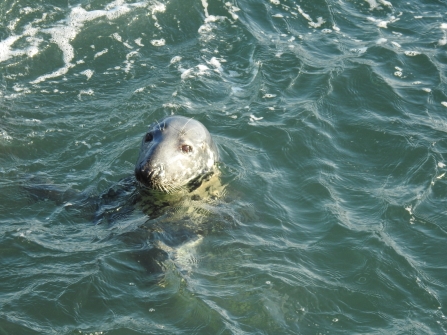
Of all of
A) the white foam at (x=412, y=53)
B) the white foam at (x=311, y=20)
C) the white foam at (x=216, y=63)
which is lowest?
the white foam at (x=412, y=53)

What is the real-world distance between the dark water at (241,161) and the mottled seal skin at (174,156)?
1.40 ft

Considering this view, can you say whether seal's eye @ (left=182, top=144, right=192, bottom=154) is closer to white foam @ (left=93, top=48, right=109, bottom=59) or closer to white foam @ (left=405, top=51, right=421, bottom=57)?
white foam @ (left=93, top=48, right=109, bottom=59)

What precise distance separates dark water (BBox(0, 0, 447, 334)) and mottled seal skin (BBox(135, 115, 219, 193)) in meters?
0.43

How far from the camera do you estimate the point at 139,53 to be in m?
12.5

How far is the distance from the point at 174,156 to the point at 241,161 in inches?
60.9

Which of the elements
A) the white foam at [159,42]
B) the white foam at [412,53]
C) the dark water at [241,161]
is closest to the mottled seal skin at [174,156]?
the dark water at [241,161]

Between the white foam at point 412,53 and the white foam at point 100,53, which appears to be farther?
the white foam at point 412,53

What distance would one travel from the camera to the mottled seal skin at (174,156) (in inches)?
331

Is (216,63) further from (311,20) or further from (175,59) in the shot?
(311,20)

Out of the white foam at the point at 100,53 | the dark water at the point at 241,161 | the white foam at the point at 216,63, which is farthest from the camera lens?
the white foam at the point at 100,53

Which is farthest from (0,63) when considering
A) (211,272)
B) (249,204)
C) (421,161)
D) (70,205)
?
(421,161)

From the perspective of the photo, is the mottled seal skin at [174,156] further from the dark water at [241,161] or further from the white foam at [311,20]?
the white foam at [311,20]

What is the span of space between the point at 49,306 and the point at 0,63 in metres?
6.32

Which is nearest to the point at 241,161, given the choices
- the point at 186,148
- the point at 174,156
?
the point at 186,148
